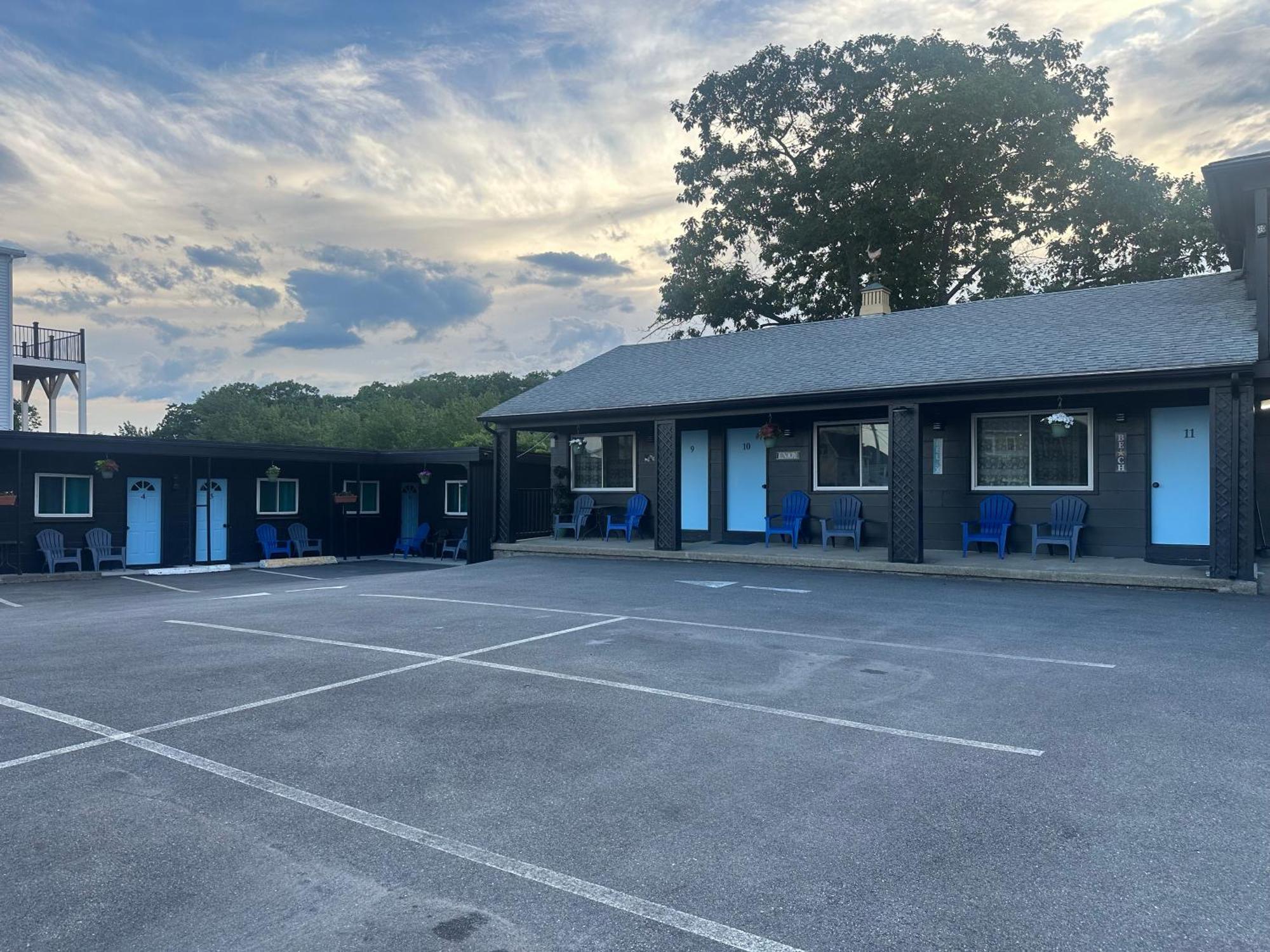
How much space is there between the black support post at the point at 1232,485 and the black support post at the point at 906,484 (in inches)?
139

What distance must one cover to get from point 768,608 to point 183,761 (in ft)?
20.2

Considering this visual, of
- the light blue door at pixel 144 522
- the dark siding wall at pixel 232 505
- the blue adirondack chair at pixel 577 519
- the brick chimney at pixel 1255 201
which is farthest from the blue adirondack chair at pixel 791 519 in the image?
the light blue door at pixel 144 522

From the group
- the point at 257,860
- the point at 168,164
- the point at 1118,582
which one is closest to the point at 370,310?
the point at 168,164

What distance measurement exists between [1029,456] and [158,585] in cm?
1531

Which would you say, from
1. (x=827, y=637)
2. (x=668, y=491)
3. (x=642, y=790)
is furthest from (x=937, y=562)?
(x=642, y=790)

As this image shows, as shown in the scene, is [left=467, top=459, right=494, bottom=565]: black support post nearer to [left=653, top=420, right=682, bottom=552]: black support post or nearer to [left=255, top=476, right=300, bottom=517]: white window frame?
A: [left=255, top=476, right=300, bottom=517]: white window frame

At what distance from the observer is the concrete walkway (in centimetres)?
991

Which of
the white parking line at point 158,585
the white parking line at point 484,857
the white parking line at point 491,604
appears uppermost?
the white parking line at point 484,857

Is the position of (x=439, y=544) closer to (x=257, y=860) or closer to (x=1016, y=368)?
(x=1016, y=368)

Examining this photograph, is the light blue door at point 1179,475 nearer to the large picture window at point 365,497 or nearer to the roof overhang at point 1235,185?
the roof overhang at point 1235,185

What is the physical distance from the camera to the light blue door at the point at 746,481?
15.4 metres

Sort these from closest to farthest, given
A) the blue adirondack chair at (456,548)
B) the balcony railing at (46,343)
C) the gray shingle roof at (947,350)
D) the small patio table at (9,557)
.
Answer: the gray shingle roof at (947,350), the small patio table at (9,557), the blue adirondack chair at (456,548), the balcony railing at (46,343)

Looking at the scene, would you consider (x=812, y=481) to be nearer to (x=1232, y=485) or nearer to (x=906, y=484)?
(x=906, y=484)

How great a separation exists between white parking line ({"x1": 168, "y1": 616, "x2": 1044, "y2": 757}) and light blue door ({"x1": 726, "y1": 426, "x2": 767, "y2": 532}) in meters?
7.35
